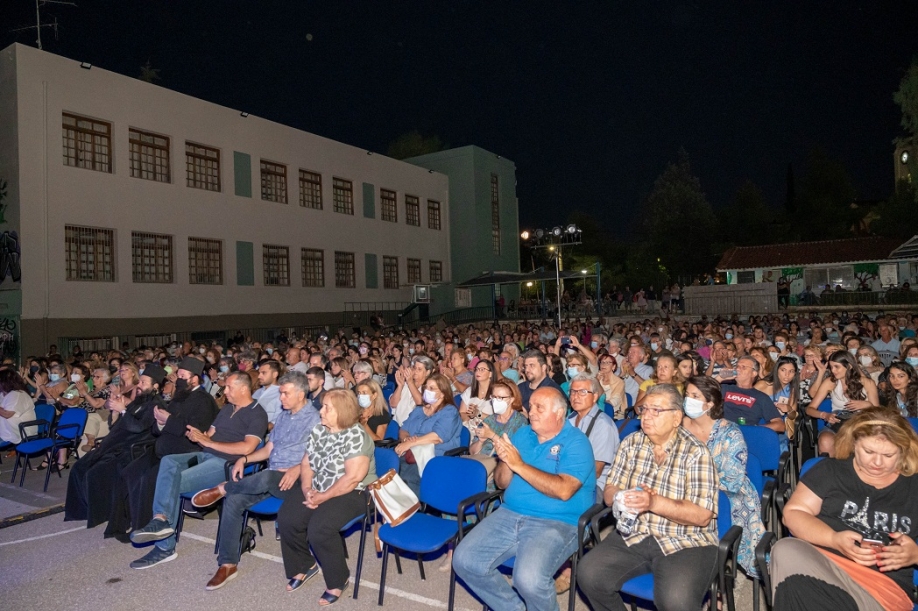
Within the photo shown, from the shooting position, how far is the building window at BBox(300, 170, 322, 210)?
26.9 m

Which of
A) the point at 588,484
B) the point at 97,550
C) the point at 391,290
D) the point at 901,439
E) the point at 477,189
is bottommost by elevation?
the point at 97,550

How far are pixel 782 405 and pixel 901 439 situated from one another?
3.12 metres

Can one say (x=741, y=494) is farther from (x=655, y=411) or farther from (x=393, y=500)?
(x=393, y=500)

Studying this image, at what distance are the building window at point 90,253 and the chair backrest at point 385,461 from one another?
1756 cm

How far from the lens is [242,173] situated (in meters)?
24.0

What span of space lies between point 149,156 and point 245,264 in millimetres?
5249

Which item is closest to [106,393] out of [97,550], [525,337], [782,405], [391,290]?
[97,550]

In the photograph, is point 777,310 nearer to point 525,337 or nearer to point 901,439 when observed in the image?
point 525,337

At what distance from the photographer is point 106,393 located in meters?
8.53

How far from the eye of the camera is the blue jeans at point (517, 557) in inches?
138

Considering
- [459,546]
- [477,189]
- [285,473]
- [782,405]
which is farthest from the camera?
[477,189]

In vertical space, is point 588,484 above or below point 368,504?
above

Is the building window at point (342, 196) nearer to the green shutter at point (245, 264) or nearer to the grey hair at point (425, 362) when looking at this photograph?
the green shutter at point (245, 264)

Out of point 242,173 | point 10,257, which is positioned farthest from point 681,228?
point 10,257
